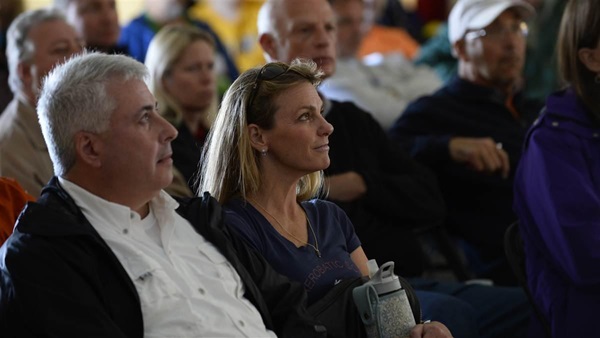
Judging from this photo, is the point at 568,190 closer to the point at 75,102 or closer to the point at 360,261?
the point at 360,261

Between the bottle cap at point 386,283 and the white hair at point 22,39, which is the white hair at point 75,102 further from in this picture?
the white hair at point 22,39

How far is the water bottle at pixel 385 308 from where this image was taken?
233 cm

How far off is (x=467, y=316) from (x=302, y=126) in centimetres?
83

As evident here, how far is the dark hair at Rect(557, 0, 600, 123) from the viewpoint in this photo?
3109 millimetres

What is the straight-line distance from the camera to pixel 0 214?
2486mm

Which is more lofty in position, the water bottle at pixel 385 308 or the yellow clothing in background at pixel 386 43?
the water bottle at pixel 385 308

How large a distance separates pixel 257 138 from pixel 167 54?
55.4 inches

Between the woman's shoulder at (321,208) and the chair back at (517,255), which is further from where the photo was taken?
the chair back at (517,255)

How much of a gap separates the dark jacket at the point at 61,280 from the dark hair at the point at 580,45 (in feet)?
5.69

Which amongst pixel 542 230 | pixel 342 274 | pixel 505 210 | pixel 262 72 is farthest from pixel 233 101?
pixel 505 210

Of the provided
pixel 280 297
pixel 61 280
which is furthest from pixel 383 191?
pixel 61 280

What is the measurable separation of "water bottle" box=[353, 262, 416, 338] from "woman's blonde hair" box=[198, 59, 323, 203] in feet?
1.42

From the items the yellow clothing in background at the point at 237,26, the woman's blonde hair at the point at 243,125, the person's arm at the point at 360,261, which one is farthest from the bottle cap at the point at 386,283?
the yellow clothing in background at the point at 237,26

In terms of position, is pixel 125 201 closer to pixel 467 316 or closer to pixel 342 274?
pixel 342 274
